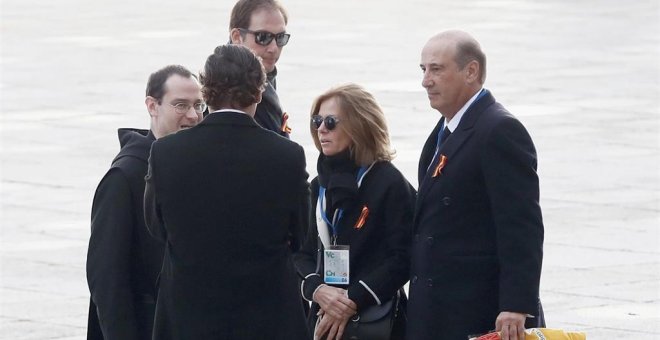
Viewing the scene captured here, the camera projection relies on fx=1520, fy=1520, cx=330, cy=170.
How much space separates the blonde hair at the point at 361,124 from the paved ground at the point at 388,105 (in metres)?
3.03

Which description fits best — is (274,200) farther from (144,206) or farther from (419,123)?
(419,123)

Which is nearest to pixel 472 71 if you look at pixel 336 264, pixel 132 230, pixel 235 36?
pixel 336 264

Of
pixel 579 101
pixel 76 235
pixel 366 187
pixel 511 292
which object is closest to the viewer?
pixel 511 292

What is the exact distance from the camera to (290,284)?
5.27 meters

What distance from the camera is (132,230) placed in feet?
18.4

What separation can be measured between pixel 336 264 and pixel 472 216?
28.0 inches

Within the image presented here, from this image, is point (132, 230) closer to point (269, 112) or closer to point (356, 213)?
point (356, 213)

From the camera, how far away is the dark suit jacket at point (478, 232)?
18.4 feet

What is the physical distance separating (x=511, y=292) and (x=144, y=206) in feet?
4.54

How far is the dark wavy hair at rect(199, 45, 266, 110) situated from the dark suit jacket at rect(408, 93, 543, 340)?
0.98m

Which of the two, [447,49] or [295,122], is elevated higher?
[447,49]

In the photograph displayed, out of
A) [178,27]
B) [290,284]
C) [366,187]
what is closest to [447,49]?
[366,187]

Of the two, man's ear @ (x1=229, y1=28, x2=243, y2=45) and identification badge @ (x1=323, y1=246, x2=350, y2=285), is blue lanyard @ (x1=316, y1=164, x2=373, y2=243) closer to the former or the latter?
identification badge @ (x1=323, y1=246, x2=350, y2=285)

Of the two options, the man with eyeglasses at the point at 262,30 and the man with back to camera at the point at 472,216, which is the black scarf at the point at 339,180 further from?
the man with eyeglasses at the point at 262,30
